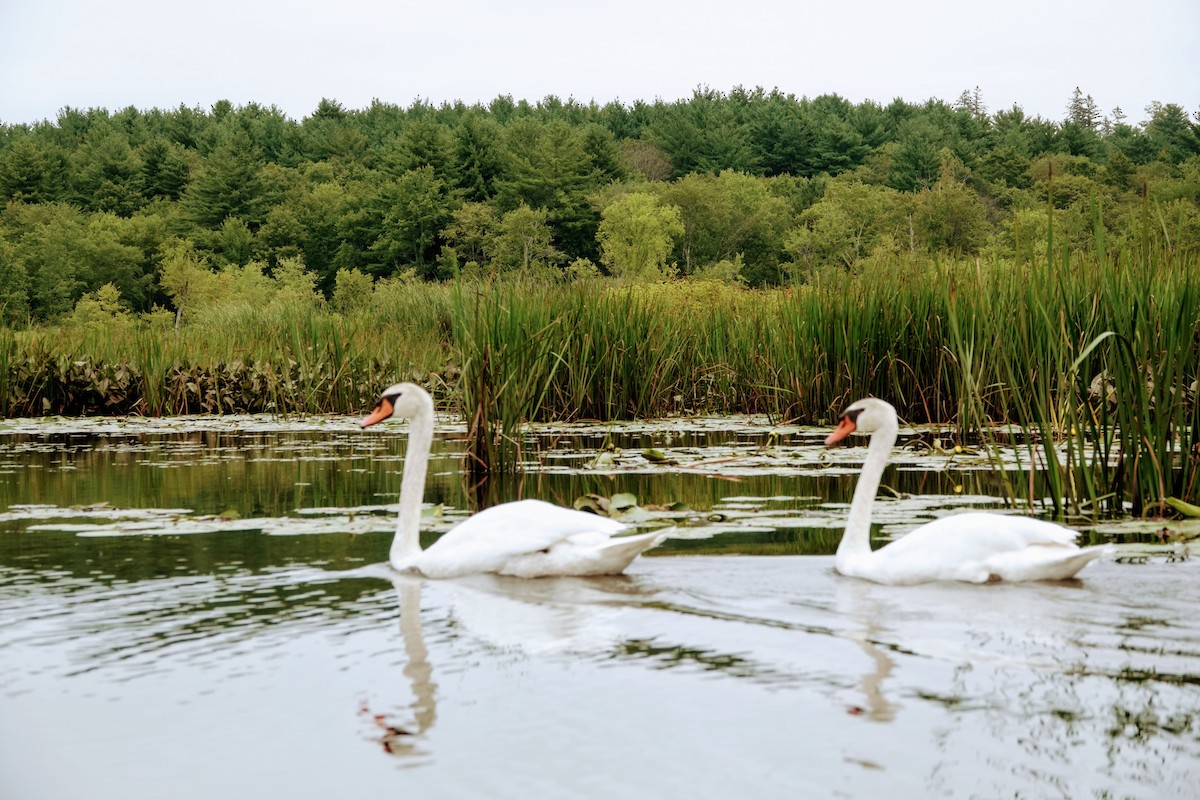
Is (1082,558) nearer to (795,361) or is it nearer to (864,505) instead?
(864,505)

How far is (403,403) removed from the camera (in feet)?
23.7

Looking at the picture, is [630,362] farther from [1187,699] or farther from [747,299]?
[1187,699]

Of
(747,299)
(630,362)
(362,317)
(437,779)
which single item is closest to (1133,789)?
(437,779)

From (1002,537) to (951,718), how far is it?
2.14 meters

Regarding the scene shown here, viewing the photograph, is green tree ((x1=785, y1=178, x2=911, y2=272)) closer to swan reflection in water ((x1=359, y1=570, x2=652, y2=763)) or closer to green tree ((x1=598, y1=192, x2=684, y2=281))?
green tree ((x1=598, y1=192, x2=684, y2=281))

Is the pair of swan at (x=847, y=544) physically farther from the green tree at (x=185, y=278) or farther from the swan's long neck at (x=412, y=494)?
the green tree at (x=185, y=278)

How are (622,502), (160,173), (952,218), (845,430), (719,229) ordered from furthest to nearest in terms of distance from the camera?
(160,173) < (719,229) < (952,218) < (622,502) < (845,430)

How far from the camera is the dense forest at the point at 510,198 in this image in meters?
68.6

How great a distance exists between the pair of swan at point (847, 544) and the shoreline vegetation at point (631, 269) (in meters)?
1.19

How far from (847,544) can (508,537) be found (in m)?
1.62

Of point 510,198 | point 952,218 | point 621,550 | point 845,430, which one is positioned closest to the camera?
point 621,550

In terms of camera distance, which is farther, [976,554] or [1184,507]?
[1184,507]

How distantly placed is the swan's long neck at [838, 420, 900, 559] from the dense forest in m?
51.2

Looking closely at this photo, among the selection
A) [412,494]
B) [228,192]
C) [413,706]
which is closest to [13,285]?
[228,192]
